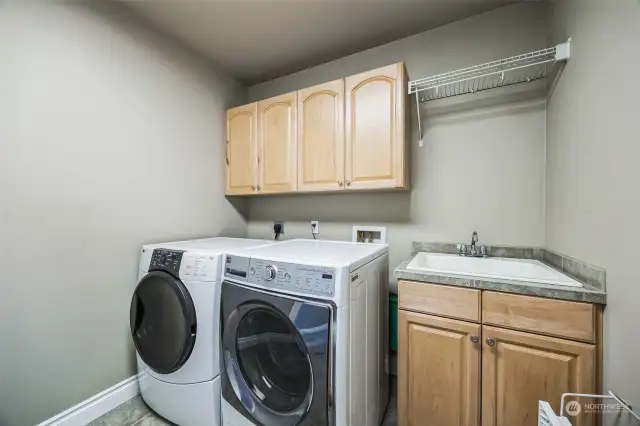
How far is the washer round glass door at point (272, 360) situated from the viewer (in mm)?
1080

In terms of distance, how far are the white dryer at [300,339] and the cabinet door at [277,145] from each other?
2.85 ft

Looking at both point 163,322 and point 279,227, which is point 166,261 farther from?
point 279,227

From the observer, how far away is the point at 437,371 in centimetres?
116

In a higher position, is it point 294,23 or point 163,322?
point 294,23

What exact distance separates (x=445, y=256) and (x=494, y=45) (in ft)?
4.54

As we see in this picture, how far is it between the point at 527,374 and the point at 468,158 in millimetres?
1218

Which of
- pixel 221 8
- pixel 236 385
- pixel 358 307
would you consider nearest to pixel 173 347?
pixel 236 385

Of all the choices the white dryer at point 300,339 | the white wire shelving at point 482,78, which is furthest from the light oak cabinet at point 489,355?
the white wire shelving at point 482,78

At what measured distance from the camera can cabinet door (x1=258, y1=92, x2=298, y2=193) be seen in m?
1.95

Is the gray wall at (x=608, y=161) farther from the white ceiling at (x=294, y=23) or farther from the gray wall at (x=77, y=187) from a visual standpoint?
the gray wall at (x=77, y=187)

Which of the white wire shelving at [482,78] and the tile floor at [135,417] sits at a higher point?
the white wire shelving at [482,78]

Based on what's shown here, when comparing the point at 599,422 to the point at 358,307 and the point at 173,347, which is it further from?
the point at 173,347

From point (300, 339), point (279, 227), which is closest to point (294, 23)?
point (279, 227)

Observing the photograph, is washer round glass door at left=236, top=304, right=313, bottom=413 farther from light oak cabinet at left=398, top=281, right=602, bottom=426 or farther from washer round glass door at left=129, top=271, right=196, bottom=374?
light oak cabinet at left=398, top=281, right=602, bottom=426
